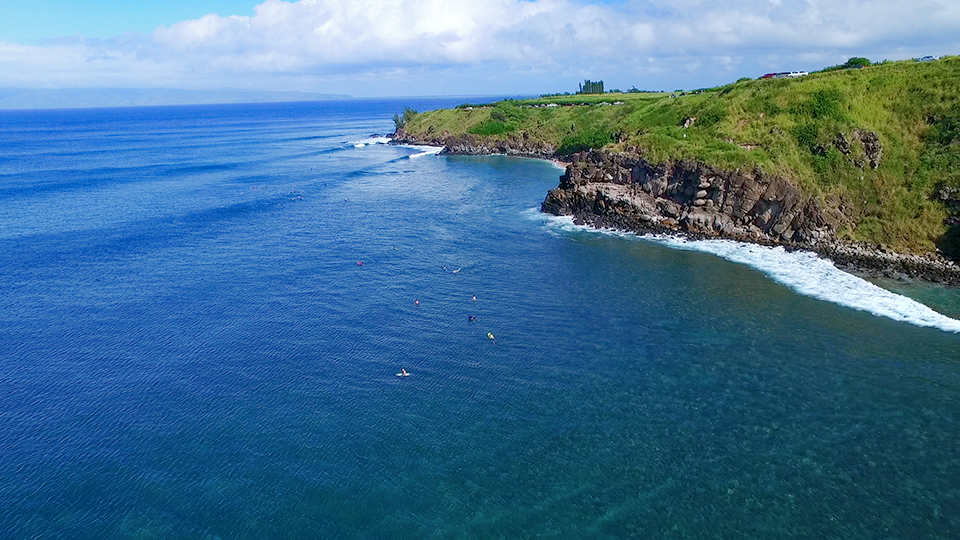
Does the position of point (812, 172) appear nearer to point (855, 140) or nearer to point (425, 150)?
point (855, 140)

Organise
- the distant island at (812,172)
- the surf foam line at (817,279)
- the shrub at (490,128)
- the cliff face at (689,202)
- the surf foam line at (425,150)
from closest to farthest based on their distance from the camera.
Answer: the surf foam line at (817,279), the distant island at (812,172), the cliff face at (689,202), the surf foam line at (425,150), the shrub at (490,128)

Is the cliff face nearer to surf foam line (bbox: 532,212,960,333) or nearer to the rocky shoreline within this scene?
the rocky shoreline

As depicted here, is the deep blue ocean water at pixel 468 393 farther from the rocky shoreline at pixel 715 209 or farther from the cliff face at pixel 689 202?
the cliff face at pixel 689 202

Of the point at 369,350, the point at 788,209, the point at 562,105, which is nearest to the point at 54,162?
the point at 562,105

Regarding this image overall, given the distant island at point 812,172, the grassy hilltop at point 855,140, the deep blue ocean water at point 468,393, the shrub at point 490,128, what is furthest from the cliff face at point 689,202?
the shrub at point 490,128

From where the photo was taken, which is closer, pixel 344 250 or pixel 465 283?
pixel 465 283

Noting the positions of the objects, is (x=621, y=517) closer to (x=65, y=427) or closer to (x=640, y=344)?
(x=640, y=344)

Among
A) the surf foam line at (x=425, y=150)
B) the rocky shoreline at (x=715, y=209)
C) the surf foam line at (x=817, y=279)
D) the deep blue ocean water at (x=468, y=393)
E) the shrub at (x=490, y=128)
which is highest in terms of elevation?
the shrub at (x=490, y=128)

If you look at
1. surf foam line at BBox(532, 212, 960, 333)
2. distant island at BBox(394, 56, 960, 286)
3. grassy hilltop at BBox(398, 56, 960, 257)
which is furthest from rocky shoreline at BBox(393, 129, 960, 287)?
surf foam line at BBox(532, 212, 960, 333)
